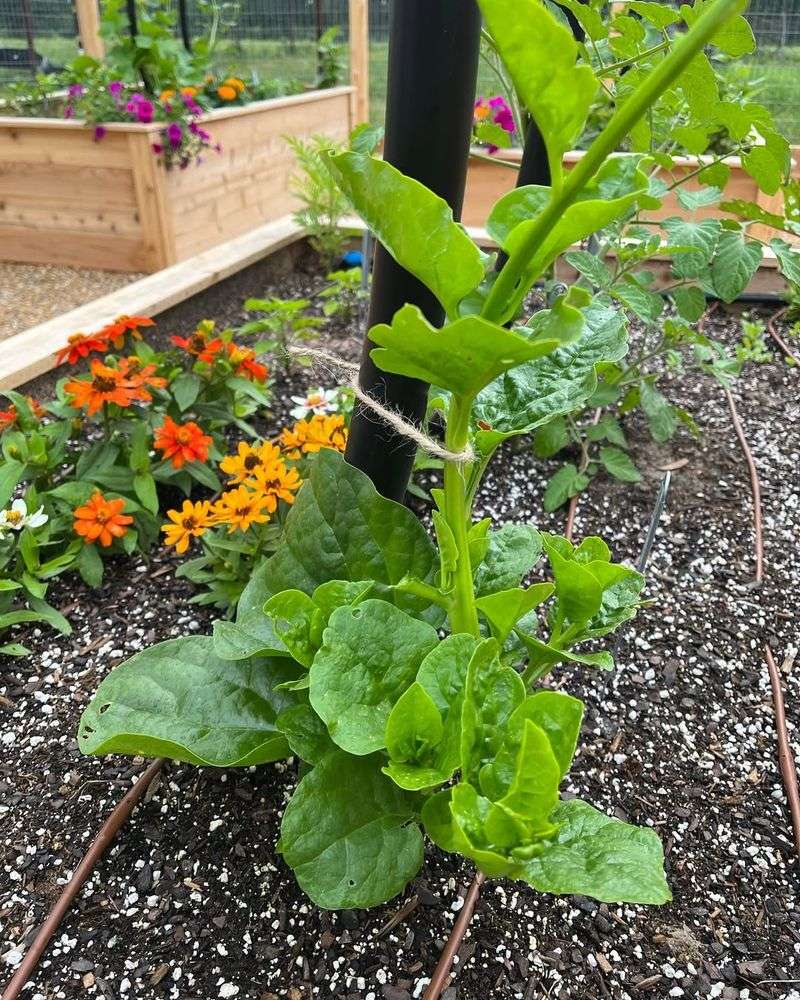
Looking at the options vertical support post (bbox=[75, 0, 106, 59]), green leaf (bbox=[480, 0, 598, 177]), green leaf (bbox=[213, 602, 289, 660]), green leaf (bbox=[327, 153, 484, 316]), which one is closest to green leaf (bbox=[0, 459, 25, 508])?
green leaf (bbox=[213, 602, 289, 660])

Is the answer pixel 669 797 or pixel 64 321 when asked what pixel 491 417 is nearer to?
pixel 669 797

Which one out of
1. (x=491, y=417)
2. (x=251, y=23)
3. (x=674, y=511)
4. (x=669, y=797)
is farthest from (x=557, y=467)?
(x=251, y=23)

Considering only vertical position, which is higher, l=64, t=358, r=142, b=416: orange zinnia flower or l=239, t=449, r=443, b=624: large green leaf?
l=239, t=449, r=443, b=624: large green leaf

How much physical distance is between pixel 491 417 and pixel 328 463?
0.28m

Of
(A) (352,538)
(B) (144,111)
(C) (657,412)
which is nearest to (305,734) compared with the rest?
(A) (352,538)

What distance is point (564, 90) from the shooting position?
20.4 inches

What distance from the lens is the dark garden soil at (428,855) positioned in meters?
0.94

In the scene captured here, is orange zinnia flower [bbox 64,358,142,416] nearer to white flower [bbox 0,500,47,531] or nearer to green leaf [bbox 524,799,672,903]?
white flower [bbox 0,500,47,531]

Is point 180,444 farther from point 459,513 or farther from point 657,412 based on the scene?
point 657,412

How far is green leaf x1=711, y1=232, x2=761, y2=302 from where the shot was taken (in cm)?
150

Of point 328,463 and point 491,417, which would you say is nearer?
point 491,417

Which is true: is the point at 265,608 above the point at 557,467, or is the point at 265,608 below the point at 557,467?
above

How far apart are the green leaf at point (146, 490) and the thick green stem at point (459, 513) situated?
86cm

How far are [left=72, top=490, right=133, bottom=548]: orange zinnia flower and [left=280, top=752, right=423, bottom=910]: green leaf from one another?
766mm
